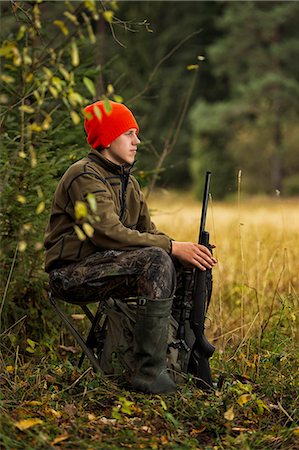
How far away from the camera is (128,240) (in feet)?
12.0

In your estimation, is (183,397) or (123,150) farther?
(123,150)

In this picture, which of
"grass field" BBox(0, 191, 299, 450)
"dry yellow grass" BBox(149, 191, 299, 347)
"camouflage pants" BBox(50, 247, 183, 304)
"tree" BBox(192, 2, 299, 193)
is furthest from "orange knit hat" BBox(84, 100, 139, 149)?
"tree" BBox(192, 2, 299, 193)

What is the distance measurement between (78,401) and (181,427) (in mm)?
548

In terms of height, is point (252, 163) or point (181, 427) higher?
point (181, 427)

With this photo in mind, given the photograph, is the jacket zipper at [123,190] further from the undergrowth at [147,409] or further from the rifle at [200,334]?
the undergrowth at [147,409]

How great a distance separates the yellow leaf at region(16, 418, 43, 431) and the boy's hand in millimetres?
1049

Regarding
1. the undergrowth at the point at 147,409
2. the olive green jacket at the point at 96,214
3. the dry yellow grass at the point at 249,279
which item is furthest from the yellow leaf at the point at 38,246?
the dry yellow grass at the point at 249,279

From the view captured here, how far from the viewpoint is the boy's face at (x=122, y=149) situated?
3.90 metres

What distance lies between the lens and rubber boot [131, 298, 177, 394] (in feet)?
11.8

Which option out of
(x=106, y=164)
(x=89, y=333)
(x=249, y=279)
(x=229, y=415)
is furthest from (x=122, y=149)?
(x=249, y=279)

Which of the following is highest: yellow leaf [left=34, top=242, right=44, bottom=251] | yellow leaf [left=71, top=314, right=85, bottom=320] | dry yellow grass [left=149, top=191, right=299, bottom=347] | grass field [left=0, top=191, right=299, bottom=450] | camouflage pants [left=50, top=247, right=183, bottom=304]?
camouflage pants [left=50, top=247, right=183, bottom=304]

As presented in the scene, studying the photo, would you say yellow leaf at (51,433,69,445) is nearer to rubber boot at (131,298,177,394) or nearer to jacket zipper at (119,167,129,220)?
rubber boot at (131,298,177,394)

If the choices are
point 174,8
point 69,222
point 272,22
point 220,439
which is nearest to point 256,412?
point 220,439

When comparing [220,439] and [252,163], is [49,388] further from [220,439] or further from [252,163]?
[252,163]
